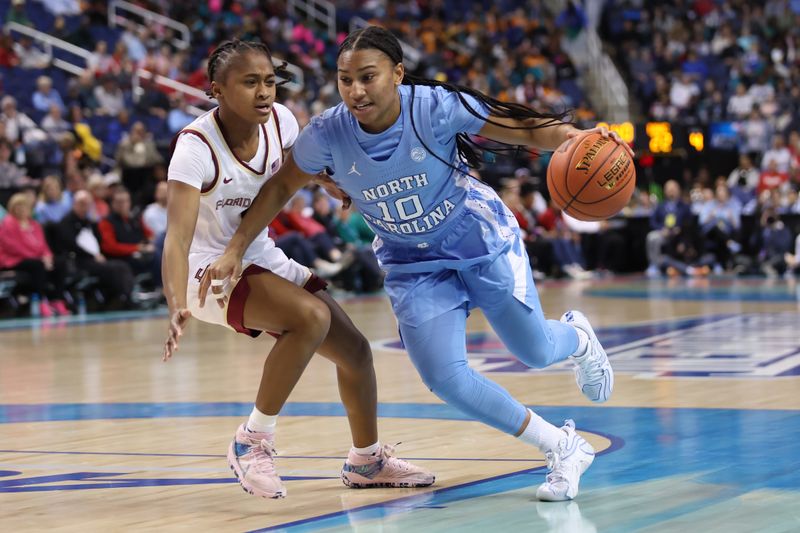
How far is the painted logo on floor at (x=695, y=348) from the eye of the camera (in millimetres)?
7668

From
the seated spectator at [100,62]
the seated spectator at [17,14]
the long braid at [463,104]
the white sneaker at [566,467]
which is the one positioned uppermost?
the seated spectator at [17,14]

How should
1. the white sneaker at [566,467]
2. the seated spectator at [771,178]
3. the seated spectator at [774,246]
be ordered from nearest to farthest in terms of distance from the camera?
the white sneaker at [566,467] → the seated spectator at [774,246] → the seated spectator at [771,178]

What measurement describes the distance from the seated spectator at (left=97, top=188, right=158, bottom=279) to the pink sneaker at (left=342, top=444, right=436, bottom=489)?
31.1 feet

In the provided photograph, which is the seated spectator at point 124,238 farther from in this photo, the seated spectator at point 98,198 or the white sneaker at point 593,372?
the white sneaker at point 593,372

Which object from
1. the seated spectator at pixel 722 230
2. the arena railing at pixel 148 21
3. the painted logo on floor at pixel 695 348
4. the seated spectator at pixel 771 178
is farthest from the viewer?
the seated spectator at pixel 771 178

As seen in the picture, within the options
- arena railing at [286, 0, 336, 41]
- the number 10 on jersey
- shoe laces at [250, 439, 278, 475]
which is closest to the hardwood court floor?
shoe laces at [250, 439, 278, 475]

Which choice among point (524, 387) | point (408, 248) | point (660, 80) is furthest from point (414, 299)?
point (660, 80)

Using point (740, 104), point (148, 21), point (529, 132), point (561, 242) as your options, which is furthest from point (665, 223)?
point (529, 132)

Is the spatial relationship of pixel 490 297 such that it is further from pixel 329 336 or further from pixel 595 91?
pixel 595 91

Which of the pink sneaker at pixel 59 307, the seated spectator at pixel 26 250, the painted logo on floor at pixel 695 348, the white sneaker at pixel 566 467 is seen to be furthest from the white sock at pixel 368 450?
the pink sneaker at pixel 59 307

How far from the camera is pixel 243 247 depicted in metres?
4.46

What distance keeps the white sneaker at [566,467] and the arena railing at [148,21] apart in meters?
16.0

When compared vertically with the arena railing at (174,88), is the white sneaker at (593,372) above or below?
below

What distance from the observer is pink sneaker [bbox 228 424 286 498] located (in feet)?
13.9
